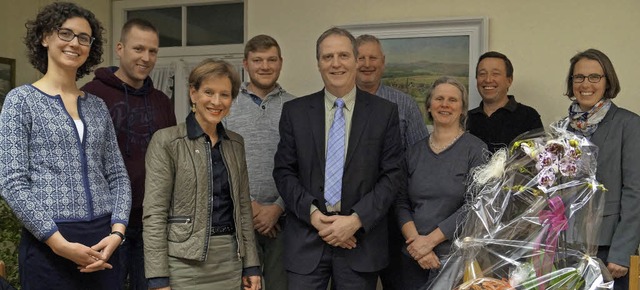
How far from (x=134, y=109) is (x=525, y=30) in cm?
242

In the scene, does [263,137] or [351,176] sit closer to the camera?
[351,176]

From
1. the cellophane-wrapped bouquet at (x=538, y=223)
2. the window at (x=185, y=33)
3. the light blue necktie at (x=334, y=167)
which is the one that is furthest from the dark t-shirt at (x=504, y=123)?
the window at (x=185, y=33)

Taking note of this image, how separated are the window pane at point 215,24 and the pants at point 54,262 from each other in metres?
2.81

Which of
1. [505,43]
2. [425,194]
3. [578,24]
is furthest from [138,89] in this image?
[578,24]

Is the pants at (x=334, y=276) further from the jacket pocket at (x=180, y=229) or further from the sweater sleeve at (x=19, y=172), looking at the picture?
the sweater sleeve at (x=19, y=172)

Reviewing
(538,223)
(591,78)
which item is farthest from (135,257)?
(591,78)

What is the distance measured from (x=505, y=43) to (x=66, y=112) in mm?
2686

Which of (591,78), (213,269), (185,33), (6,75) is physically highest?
(185,33)

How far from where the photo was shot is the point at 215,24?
4.64 meters

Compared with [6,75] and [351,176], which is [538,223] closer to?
[351,176]

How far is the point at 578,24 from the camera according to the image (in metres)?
3.55

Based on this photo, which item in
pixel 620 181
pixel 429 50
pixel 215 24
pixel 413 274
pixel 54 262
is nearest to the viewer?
pixel 54 262

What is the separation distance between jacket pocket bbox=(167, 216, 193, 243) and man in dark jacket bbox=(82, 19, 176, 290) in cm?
37

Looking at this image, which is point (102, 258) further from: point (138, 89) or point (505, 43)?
point (505, 43)
